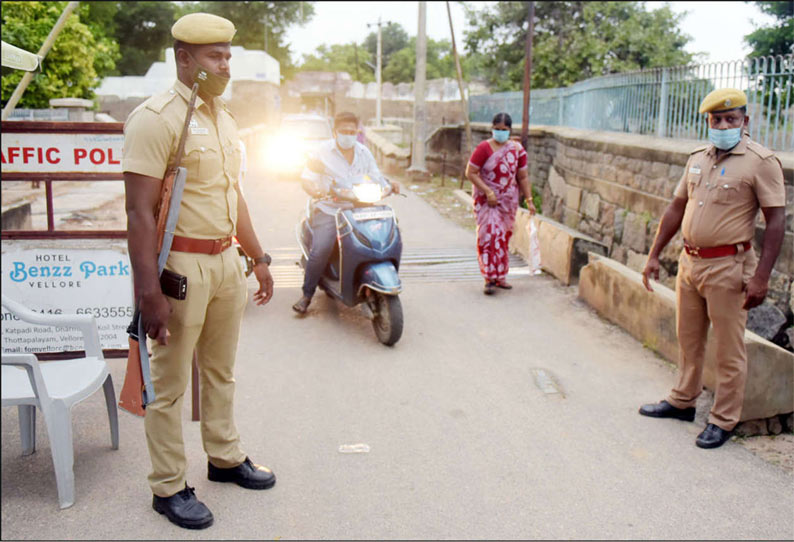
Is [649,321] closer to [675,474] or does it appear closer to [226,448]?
[675,474]

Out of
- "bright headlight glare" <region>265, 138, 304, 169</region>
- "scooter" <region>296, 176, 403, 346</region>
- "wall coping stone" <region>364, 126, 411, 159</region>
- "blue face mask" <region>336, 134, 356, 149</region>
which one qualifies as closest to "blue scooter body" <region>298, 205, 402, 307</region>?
"scooter" <region>296, 176, 403, 346</region>

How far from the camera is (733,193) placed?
4.05 m

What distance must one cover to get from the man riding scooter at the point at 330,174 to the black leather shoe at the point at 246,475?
2898mm

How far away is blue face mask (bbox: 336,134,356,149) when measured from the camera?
609 centimetres

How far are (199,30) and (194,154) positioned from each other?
19.3 inches

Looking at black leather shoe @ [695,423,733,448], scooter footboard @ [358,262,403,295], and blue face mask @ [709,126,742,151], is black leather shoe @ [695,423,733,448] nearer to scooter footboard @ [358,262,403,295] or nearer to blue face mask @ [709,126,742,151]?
blue face mask @ [709,126,742,151]

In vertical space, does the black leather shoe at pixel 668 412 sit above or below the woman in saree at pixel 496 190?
below

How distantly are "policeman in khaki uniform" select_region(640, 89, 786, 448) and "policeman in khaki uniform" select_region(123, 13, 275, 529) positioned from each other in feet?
8.52

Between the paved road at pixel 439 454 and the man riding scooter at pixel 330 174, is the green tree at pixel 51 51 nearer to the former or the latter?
the man riding scooter at pixel 330 174

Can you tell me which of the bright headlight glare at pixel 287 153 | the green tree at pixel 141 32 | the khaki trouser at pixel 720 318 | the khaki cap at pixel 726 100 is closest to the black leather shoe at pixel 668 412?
the khaki trouser at pixel 720 318

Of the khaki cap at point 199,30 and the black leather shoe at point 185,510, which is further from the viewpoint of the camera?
the black leather shoe at point 185,510

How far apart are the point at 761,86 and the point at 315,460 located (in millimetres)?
5007

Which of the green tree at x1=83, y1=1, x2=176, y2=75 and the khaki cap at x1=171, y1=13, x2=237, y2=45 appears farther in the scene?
the green tree at x1=83, y1=1, x2=176, y2=75

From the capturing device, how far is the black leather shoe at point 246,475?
3547 mm
